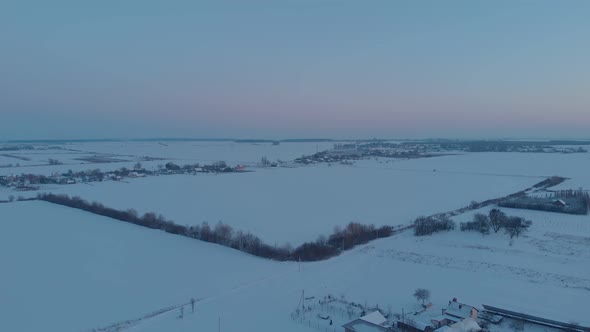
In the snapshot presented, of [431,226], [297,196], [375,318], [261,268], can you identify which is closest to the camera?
[375,318]

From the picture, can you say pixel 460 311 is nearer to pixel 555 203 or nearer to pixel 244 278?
pixel 244 278

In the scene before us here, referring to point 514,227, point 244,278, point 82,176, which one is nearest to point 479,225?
point 514,227

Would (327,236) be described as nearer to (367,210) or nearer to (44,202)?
(367,210)

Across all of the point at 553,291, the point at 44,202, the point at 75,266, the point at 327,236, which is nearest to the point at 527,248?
the point at 553,291

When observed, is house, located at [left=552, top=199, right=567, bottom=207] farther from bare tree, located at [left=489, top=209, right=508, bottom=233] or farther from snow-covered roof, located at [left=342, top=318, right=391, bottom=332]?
snow-covered roof, located at [left=342, top=318, right=391, bottom=332]

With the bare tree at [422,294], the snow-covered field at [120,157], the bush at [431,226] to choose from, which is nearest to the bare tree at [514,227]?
the bush at [431,226]

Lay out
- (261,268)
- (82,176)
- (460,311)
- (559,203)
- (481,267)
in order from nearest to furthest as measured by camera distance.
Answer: (460,311), (481,267), (261,268), (559,203), (82,176)

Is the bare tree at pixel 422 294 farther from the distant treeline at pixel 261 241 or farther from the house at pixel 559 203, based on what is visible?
the house at pixel 559 203

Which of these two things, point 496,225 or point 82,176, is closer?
point 496,225
